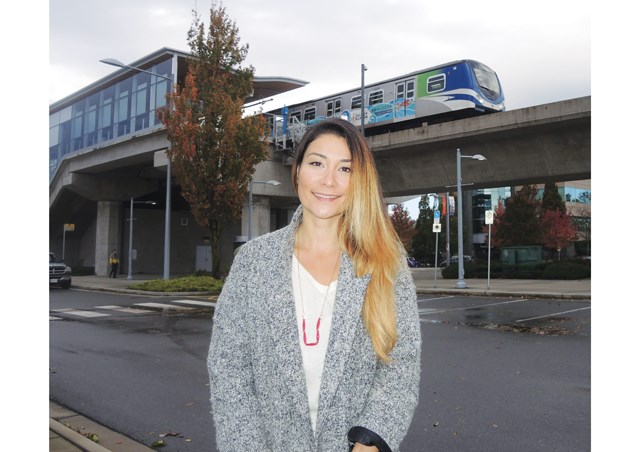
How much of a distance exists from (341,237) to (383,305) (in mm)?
345

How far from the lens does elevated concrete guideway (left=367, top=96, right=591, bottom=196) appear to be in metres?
19.4

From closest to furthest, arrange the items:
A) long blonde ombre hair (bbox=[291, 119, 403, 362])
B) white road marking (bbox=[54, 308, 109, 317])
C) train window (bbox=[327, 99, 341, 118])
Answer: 1. long blonde ombre hair (bbox=[291, 119, 403, 362])
2. white road marking (bbox=[54, 308, 109, 317])
3. train window (bbox=[327, 99, 341, 118])

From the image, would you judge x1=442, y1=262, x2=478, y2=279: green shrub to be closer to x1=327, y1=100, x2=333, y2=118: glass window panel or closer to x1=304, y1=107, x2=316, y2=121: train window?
x1=327, y1=100, x2=333, y2=118: glass window panel

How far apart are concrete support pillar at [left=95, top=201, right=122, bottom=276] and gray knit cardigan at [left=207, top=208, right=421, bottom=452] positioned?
3837 cm

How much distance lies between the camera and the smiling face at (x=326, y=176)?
219 cm

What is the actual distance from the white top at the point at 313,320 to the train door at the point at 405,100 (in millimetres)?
22867

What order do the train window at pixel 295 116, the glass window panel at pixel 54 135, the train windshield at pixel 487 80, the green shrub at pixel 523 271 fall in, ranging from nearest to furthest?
the train windshield at pixel 487 80
the green shrub at pixel 523 271
the train window at pixel 295 116
the glass window panel at pixel 54 135

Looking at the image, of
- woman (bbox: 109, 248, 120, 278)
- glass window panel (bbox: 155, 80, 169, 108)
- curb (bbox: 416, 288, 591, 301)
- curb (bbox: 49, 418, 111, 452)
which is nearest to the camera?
curb (bbox: 49, 418, 111, 452)

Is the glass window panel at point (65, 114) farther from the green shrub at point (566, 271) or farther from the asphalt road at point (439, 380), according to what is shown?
the green shrub at point (566, 271)

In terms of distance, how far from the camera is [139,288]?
73.8 ft

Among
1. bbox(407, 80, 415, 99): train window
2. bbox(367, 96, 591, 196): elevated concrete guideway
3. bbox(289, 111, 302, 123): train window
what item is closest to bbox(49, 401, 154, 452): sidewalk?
bbox(367, 96, 591, 196): elevated concrete guideway

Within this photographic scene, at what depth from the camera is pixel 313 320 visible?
2.06m

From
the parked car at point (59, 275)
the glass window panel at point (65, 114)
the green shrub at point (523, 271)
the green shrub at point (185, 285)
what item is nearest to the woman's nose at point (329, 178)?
the green shrub at point (185, 285)
